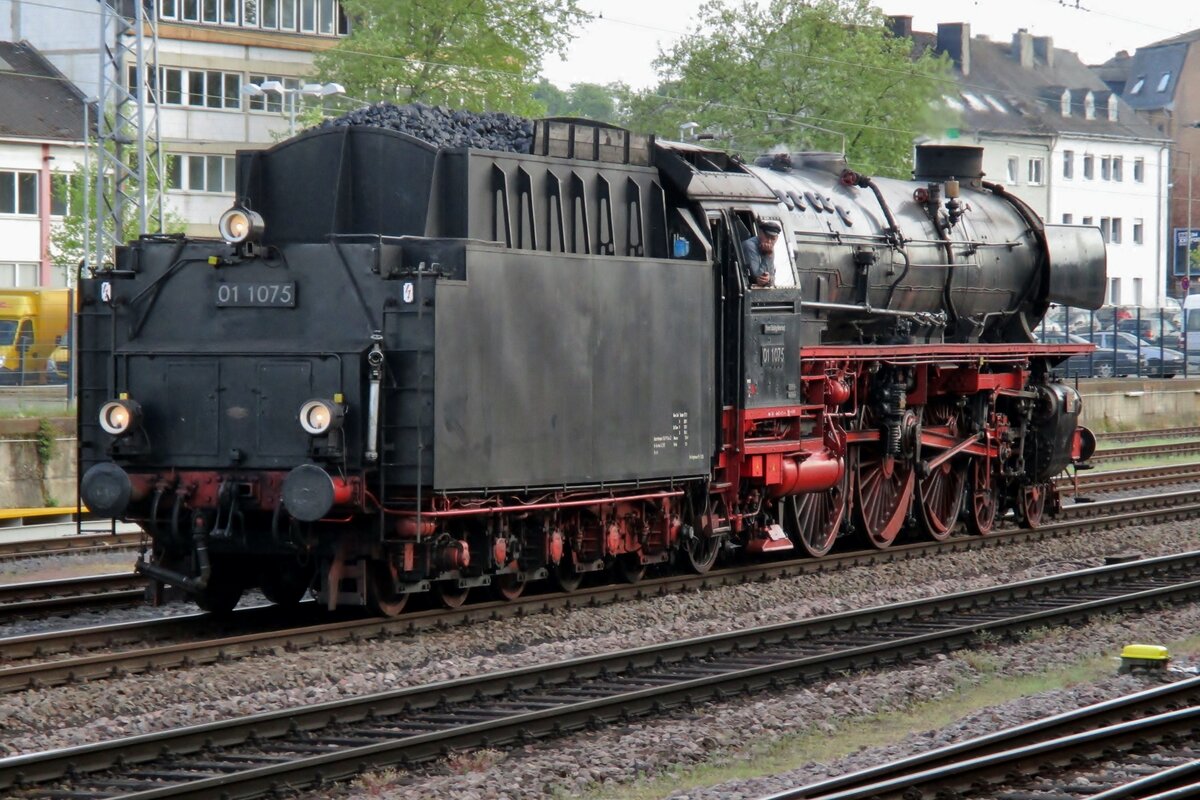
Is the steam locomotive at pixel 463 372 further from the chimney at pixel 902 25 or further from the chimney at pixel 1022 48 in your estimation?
the chimney at pixel 1022 48

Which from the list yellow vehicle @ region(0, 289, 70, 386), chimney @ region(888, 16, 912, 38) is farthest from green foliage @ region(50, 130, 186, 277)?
chimney @ region(888, 16, 912, 38)

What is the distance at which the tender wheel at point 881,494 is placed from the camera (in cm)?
1677

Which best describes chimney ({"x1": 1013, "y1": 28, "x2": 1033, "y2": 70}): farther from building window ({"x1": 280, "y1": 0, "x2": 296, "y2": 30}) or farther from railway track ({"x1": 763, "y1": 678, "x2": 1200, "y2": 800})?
railway track ({"x1": 763, "y1": 678, "x2": 1200, "y2": 800})

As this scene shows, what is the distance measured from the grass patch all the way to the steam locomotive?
307 cm

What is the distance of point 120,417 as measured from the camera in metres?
11.4

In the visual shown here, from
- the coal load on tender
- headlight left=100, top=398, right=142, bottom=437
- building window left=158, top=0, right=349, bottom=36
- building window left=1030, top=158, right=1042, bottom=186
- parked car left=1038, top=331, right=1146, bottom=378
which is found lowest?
parked car left=1038, top=331, right=1146, bottom=378

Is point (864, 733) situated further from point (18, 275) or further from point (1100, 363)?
point (18, 275)

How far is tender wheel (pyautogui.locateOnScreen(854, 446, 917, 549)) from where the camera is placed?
1677 cm

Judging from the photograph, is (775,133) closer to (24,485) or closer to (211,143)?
(211,143)

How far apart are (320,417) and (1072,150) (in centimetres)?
6900

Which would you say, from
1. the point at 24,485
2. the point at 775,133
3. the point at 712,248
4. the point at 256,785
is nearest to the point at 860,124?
A: the point at 775,133

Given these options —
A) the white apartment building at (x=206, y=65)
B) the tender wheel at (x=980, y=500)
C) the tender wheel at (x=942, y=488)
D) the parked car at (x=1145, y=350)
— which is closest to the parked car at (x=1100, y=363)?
the parked car at (x=1145, y=350)

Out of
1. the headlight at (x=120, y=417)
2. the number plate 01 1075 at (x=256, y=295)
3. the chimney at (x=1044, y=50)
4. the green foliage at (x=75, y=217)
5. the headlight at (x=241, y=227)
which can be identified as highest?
the chimney at (x=1044, y=50)

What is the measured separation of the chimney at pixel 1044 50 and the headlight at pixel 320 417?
76.7 meters
